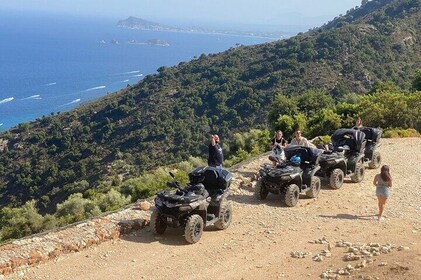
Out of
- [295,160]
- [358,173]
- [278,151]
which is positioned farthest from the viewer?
[358,173]

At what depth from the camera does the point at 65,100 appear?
12581 cm

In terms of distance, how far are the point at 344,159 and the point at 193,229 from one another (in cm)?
629

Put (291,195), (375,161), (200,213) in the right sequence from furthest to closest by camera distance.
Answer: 1. (375,161)
2. (291,195)
3. (200,213)

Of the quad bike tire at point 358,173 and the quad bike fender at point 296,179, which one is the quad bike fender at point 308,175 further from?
the quad bike tire at point 358,173

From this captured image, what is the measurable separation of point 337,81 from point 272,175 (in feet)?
155

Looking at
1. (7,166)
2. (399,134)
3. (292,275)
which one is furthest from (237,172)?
(7,166)

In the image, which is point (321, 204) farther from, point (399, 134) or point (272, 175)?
point (399, 134)

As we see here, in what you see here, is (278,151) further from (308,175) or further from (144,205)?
(144,205)

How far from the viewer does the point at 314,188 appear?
13.7m

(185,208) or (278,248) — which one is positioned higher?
(185,208)

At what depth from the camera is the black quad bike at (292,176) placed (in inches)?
508

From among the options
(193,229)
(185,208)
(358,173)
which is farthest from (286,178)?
(358,173)

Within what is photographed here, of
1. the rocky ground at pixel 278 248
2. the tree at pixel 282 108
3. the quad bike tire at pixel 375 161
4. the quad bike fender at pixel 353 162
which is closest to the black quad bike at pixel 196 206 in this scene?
the rocky ground at pixel 278 248

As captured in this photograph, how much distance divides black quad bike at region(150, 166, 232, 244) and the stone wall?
796mm
